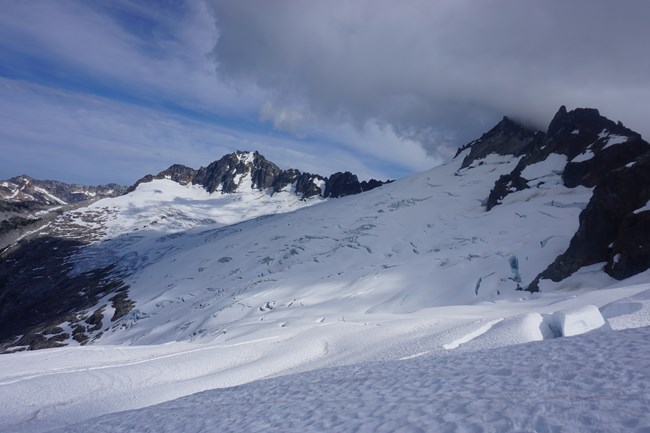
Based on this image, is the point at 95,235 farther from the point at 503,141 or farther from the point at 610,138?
the point at 610,138

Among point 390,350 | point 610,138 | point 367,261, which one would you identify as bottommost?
point 390,350

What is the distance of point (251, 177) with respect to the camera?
138m

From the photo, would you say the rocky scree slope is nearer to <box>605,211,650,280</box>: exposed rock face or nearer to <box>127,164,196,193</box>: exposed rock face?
<box>127,164,196,193</box>: exposed rock face

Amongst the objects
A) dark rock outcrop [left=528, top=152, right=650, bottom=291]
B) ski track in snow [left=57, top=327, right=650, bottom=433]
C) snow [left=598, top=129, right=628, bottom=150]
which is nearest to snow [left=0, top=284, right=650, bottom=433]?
ski track in snow [left=57, top=327, right=650, bottom=433]

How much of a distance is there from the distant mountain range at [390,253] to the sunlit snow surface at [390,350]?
28 centimetres

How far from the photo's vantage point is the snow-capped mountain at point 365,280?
1007cm

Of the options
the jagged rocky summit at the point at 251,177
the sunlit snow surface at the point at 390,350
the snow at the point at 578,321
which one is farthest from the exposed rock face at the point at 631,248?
the jagged rocky summit at the point at 251,177

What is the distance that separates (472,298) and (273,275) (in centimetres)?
1951

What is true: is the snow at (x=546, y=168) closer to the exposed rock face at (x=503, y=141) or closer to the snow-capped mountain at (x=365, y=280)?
the snow-capped mountain at (x=365, y=280)

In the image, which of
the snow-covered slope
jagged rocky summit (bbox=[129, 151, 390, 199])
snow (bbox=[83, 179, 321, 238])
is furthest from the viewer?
jagged rocky summit (bbox=[129, 151, 390, 199])

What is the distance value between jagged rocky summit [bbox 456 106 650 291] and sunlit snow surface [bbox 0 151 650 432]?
1201 mm

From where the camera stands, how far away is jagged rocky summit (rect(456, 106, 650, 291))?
63.3 ft

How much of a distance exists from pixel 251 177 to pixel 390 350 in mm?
131411

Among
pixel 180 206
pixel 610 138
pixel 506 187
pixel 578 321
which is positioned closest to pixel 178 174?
pixel 180 206
